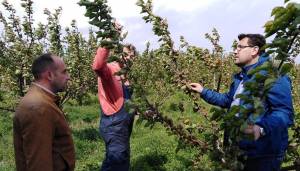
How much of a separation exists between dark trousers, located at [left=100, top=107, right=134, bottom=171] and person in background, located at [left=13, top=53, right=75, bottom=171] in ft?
7.87

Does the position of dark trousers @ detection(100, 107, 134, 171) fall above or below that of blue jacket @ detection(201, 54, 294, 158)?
below

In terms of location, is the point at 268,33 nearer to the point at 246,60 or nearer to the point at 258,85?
the point at 258,85

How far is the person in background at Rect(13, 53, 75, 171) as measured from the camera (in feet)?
10.9

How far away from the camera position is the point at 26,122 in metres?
3.34

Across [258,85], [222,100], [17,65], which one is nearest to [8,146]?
[17,65]

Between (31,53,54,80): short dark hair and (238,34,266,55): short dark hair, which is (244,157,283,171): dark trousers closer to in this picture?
(238,34,266,55): short dark hair

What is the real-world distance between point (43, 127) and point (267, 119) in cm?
150

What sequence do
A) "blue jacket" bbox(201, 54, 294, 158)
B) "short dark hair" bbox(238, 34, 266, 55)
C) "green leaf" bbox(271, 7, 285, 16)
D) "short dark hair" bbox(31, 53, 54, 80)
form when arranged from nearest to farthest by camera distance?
"green leaf" bbox(271, 7, 285, 16), "blue jacket" bbox(201, 54, 294, 158), "short dark hair" bbox(31, 53, 54, 80), "short dark hair" bbox(238, 34, 266, 55)

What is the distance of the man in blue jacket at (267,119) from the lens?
10.7 feet

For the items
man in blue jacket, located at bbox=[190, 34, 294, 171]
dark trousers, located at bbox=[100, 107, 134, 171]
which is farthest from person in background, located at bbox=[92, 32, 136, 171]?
man in blue jacket, located at bbox=[190, 34, 294, 171]

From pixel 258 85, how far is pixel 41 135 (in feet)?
5.62

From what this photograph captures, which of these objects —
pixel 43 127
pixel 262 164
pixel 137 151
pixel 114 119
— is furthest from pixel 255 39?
pixel 137 151

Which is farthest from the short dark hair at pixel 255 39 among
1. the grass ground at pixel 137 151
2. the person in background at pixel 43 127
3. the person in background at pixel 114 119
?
the grass ground at pixel 137 151

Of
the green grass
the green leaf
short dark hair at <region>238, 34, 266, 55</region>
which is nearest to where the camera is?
the green leaf
